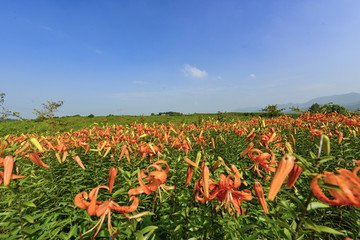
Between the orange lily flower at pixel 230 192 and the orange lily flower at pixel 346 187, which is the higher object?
the orange lily flower at pixel 346 187

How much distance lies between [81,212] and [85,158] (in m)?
1.94


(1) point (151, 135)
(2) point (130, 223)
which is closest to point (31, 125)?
(1) point (151, 135)

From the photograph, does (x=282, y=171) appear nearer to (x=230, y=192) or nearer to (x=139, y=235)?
(x=230, y=192)

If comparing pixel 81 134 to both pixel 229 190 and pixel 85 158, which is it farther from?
pixel 229 190

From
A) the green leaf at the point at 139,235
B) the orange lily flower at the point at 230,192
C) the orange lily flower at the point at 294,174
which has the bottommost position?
the green leaf at the point at 139,235

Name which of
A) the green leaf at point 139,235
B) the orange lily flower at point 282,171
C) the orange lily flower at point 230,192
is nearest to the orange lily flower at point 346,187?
the orange lily flower at point 282,171

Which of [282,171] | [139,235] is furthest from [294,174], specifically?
[139,235]

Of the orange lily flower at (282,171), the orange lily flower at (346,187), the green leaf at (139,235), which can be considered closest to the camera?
the orange lily flower at (346,187)

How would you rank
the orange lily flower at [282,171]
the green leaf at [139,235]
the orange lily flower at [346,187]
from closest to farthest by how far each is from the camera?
the orange lily flower at [346,187] → the orange lily flower at [282,171] → the green leaf at [139,235]

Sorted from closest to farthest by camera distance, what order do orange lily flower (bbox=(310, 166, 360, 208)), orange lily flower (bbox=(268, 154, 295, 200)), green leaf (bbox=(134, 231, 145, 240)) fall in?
orange lily flower (bbox=(310, 166, 360, 208)) → orange lily flower (bbox=(268, 154, 295, 200)) → green leaf (bbox=(134, 231, 145, 240))

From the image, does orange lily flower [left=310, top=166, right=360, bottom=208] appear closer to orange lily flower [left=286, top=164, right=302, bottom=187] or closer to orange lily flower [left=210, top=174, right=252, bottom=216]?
orange lily flower [left=286, top=164, right=302, bottom=187]

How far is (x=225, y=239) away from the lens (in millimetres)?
1654

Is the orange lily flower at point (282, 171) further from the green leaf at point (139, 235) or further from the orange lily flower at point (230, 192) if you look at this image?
the green leaf at point (139, 235)

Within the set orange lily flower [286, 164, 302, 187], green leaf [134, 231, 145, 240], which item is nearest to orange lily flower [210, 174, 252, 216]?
orange lily flower [286, 164, 302, 187]
